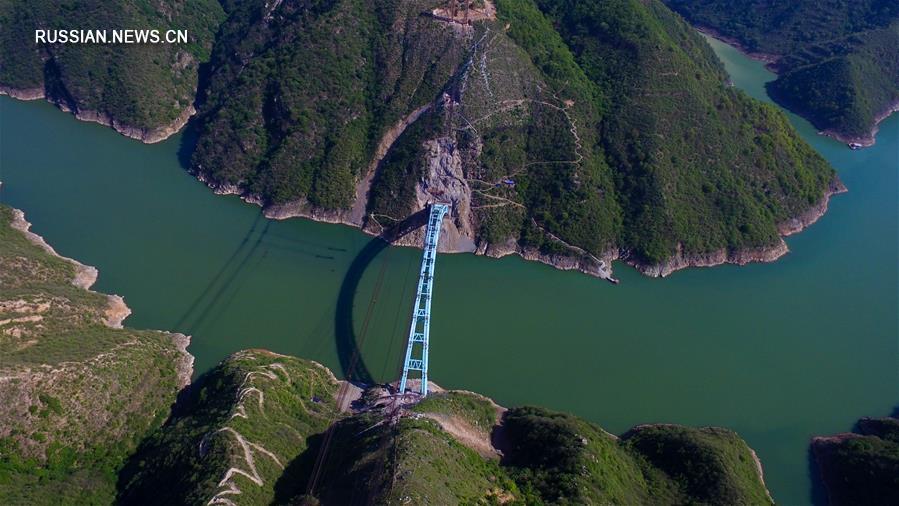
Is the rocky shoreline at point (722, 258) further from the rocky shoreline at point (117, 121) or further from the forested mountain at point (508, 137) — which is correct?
the rocky shoreline at point (117, 121)

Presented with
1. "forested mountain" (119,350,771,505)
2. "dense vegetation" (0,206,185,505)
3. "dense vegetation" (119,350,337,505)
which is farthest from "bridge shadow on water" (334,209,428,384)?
"dense vegetation" (0,206,185,505)

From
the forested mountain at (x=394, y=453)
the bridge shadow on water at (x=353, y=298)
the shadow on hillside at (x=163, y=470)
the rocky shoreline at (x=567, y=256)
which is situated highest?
the rocky shoreline at (x=567, y=256)

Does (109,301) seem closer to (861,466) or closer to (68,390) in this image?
(68,390)

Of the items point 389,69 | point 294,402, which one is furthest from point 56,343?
Result: point 389,69

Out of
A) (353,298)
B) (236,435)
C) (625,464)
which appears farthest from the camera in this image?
(353,298)

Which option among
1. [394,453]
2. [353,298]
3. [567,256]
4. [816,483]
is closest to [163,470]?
[394,453]

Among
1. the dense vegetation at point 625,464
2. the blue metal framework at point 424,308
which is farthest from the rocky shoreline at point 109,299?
the dense vegetation at point 625,464

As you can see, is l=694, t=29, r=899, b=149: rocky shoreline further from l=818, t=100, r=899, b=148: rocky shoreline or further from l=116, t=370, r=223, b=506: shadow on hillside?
l=116, t=370, r=223, b=506: shadow on hillside
